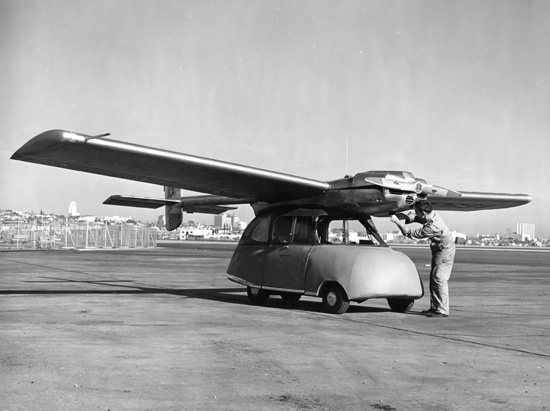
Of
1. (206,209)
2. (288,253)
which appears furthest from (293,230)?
(206,209)

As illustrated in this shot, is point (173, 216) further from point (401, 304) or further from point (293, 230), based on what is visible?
point (401, 304)

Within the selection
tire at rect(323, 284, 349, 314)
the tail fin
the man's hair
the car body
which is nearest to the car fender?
the car body

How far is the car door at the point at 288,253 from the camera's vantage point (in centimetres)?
1174

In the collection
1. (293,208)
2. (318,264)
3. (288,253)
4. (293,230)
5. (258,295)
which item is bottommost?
(258,295)

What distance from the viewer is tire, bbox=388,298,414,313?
1165 centimetres

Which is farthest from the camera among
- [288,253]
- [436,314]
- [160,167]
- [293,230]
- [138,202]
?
[138,202]

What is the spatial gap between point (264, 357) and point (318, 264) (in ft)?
15.8

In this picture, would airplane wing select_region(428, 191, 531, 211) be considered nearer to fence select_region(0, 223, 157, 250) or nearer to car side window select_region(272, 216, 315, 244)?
car side window select_region(272, 216, 315, 244)

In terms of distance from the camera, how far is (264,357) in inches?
262

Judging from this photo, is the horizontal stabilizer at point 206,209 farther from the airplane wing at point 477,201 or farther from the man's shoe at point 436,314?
the man's shoe at point 436,314

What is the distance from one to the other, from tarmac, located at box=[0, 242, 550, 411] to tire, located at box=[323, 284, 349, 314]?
0.24 m

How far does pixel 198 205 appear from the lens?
17984 millimetres

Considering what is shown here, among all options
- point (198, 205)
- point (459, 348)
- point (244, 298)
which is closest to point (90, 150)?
point (244, 298)

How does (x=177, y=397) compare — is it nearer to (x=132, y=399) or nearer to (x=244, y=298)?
(x=132, y=399)
